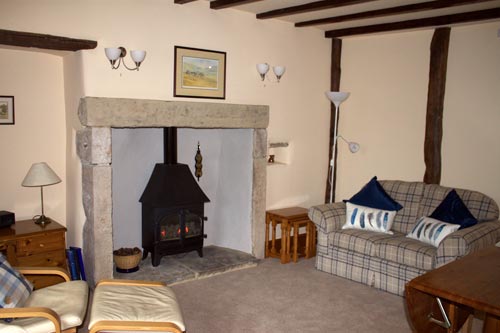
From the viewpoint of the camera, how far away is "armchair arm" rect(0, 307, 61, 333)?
7.94 feet

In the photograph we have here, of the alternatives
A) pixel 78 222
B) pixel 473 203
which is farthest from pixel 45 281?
pixel 473 203

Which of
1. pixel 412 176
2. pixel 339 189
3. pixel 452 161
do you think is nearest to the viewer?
pixel 452 161

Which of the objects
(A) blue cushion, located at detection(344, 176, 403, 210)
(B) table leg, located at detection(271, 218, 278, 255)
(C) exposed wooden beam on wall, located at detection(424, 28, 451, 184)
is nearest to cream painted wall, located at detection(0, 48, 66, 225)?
(B) table leg, located at detection(271, 218, 278, 255)

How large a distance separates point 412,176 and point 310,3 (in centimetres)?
216

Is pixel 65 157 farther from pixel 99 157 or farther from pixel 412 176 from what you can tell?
pixel 412 176

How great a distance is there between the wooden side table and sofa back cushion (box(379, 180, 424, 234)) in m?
0.87

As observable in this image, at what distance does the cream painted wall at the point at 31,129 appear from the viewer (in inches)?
153

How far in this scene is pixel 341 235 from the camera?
4355mm

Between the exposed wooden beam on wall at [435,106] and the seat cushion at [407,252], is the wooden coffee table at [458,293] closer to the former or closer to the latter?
the seat cushion at [407,252]

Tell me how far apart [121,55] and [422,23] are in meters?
2.88

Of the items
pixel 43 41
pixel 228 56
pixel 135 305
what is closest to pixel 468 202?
pixel 228 56

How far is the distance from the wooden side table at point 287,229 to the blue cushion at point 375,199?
556 millimetres

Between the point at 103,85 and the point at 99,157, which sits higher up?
the point at 103,85

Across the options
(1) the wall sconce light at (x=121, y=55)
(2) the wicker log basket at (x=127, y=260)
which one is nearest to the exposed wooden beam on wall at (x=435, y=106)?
(1) the wall sconce light at (x=121, y=55)
